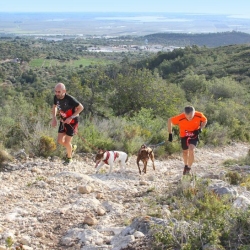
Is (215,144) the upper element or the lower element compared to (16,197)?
lower

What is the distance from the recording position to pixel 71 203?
4.94m

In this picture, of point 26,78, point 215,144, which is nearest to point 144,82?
point 215,144

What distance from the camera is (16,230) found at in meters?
4.07

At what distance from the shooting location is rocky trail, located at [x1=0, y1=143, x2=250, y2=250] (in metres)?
3.83

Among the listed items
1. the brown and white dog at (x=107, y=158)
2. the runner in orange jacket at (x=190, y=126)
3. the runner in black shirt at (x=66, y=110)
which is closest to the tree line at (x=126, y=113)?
the runner in black shirt at (x=66, y=110)

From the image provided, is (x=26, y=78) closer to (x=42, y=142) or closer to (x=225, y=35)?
(x=42, y=142)

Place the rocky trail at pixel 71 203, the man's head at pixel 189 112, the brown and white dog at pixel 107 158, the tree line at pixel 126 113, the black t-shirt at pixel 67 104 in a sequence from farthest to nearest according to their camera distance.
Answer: the tree line at pixel 126 113, the brown and white dog at pixel 107 158, the black t-shirt at pixel 67 104, the man's head at pixel 189 112, the rocky trail at pixel 71 203

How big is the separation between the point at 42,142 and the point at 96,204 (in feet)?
8.88

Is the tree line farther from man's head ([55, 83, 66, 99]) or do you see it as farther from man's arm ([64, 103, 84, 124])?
man's head ([55, 83, 66, 99])

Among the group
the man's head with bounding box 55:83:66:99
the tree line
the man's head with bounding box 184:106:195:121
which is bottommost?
the tree line

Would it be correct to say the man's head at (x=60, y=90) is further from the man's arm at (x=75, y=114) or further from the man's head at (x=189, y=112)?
the man's head at (x=189, y=112)

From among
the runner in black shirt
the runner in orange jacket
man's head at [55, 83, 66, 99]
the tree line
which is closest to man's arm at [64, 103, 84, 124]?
the runner in black shirt

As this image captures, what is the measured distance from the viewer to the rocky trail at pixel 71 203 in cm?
383

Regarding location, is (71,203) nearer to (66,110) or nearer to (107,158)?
(107,158)
